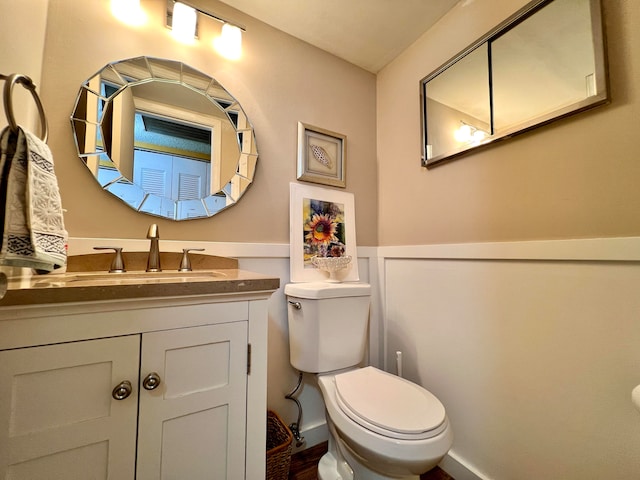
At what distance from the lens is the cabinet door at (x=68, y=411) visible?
1.71ft

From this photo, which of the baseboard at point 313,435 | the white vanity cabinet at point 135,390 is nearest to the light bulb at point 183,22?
the white vanity cabinet at point 135,390

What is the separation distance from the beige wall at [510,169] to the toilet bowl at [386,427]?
704 millimetres

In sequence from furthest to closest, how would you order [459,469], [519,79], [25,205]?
[459,469] < [519,79] < [25,205]

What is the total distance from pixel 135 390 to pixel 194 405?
147 millimetres

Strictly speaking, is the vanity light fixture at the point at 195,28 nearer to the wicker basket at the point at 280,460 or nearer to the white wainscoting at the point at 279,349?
the white wainscoting at the point at 279,349

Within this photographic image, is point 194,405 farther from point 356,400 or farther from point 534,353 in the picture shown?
point 534,353

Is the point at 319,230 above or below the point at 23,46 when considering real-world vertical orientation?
below

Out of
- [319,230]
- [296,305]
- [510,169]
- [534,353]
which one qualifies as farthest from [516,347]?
[319,230]

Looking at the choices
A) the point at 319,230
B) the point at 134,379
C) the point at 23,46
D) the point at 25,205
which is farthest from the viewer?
the point at 319,230

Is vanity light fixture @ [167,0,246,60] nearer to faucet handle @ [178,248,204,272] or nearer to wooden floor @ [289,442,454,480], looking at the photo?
faucet handle @ [178,248,204,272]

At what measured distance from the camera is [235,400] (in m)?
0.73

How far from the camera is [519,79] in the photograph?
100 centimetres

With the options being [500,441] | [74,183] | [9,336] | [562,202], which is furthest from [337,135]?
[500,441]

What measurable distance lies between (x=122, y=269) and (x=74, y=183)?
0.37 m
